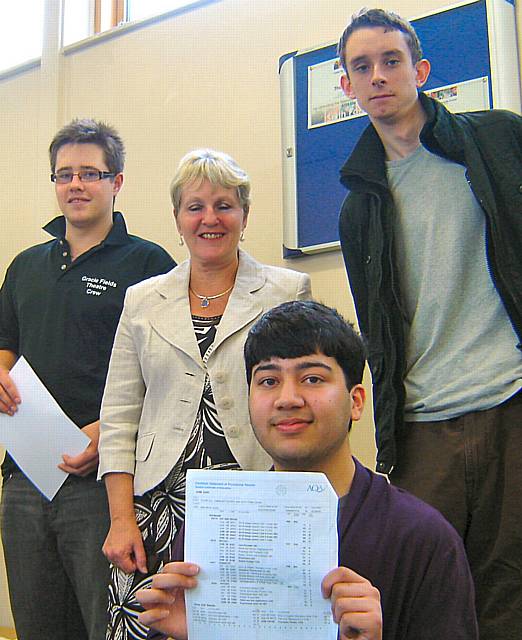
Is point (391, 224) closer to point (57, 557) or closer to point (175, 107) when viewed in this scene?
point (57, 557)

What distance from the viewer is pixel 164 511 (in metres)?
1.69

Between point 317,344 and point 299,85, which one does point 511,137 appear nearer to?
point 317,344

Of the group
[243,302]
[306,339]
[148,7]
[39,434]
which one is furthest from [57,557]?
[148,7]

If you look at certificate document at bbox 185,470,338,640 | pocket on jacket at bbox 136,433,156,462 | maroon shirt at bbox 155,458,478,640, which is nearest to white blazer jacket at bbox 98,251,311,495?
pocket on jacket at bbox 136,433,156,462

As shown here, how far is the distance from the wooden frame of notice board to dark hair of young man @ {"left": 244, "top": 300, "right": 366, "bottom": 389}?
1.10 metres

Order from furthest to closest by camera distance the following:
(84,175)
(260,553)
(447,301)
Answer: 1. (84,175)
2. (447,301)
3. (260,553)

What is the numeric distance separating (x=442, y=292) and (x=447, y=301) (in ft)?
0.07

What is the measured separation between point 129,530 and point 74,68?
239 centimetres

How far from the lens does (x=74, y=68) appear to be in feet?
11.3

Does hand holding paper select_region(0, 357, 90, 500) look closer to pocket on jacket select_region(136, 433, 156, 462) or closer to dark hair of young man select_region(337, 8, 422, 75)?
pocket on jacket select_region(136, 433, 156, 462)

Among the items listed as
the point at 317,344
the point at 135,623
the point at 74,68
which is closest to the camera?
the point at 317,344

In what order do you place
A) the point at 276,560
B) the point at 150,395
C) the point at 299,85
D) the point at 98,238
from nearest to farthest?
the point at 276,560 < the point at 150,395 < the point at 98,238 < the point at 299,85

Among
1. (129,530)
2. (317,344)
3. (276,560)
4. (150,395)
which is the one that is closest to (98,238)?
(150,395)

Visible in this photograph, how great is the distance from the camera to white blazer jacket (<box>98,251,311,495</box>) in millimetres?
1712
